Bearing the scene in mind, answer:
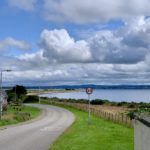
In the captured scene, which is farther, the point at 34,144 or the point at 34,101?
the point at 34,101

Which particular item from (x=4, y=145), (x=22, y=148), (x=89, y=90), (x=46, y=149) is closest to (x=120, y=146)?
(x=46, y=149)

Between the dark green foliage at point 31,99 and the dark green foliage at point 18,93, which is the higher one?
the dark green foliage at point 18,93

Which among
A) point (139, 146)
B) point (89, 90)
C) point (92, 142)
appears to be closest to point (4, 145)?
point (92, 142)

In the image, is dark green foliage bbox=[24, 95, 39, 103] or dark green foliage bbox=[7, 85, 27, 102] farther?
dark green foliage bbox=[24, 95, 39, 103]

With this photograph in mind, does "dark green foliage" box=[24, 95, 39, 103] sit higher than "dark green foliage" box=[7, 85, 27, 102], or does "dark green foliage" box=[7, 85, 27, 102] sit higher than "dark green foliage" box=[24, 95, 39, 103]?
"dark green foliage" box=[7, 85, 27, 102]

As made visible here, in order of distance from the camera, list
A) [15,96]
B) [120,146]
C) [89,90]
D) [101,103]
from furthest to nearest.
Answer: [101,103] → [15,96] → [89,90] → [120,146]

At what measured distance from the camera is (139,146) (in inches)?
405

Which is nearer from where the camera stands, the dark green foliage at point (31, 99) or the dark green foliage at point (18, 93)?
the dark green foliage at point (18, 93)

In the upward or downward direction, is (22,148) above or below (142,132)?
below

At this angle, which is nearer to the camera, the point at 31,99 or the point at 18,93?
the point at 18,93

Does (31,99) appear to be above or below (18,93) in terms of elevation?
below

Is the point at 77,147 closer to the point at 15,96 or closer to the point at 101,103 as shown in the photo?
the point at 15,96

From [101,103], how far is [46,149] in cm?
10185

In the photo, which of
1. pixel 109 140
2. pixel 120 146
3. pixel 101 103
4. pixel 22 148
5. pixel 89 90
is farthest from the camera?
pixel 101 103
